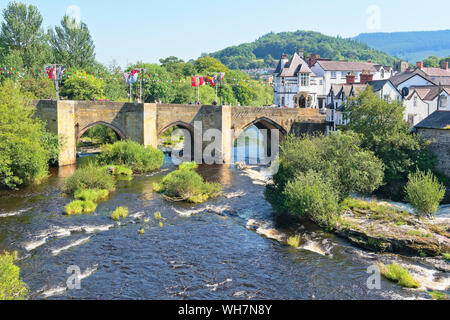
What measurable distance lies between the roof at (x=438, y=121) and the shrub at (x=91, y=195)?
31.5m

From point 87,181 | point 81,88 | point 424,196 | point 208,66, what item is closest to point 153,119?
point 87,181

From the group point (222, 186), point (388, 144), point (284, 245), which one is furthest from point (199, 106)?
point (284, 245)

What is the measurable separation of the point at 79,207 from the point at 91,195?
282 cm

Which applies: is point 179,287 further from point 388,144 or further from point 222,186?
point 388,144

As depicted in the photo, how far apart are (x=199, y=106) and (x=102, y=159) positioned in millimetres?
14913

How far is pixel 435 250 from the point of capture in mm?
28031

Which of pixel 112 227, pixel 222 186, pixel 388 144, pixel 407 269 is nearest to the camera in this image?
pixel 407 269

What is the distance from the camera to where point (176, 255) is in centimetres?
2811

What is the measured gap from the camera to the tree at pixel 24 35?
A: 76.9m

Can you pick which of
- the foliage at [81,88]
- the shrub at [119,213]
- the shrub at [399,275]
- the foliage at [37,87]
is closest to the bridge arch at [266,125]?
the foliage at [81,88]

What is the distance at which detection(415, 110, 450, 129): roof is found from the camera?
4244 centimetres

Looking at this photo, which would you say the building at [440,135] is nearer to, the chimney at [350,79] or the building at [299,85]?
the chimney at [350,79]

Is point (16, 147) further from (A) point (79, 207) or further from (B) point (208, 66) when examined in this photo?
(B) point (208, 66)
